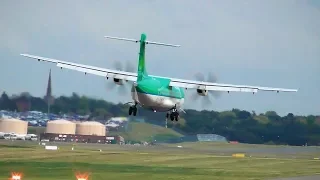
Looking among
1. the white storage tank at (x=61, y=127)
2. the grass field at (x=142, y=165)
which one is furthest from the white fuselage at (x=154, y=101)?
the white storage tank at (x=61, y=127)

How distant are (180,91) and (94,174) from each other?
14495 millimetres

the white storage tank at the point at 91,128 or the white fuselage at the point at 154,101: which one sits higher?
the white storage tank at the point at 91,128

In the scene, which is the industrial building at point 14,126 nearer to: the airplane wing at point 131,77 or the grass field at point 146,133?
the grass field at point 146,133

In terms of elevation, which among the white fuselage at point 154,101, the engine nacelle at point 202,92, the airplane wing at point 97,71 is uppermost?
the airplane wing at point 97,71

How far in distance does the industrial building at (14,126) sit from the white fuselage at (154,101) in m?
77.1

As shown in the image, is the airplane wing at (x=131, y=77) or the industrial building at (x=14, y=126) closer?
the airplane wing at (x=131, y=77)

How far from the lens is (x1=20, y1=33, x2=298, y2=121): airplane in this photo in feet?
294

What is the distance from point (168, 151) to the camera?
14512 cm

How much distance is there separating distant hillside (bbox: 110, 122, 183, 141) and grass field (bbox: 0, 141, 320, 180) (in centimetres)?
529

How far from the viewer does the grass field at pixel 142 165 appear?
92.8m

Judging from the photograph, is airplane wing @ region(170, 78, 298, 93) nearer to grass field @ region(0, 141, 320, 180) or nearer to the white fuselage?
the white fuselage

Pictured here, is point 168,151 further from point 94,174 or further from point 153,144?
point 94,174

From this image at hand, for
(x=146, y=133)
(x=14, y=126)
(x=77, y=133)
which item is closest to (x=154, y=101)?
(x=146, y=133)

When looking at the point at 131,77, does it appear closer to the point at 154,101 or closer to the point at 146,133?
the point at 154,101
